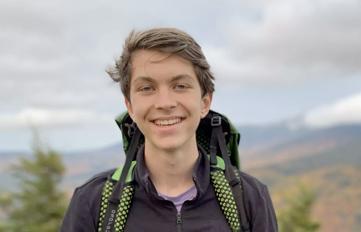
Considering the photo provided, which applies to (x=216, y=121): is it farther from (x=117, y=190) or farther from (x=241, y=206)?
(x=117, y=190)

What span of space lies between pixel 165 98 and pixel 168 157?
36 centimetres

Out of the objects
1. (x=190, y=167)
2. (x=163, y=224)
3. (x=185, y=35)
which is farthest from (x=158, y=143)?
(x=185, y=35)

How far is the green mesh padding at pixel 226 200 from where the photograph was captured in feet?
8.33

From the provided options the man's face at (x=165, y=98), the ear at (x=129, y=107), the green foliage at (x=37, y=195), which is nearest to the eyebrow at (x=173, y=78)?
the man's face at (x=165, y=98)

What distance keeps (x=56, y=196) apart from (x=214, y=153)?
16.8 metres

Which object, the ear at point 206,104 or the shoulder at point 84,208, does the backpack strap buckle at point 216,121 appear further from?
the shoulder at point 84,208

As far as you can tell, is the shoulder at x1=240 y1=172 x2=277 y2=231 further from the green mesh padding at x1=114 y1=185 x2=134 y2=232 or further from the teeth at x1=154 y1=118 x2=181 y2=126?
the green mesh padding at x1=114 y1=185 x2=134 y2=232

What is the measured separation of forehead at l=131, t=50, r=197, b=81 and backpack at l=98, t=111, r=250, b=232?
1.36 ft

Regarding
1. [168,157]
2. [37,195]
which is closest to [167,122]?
[168,157]

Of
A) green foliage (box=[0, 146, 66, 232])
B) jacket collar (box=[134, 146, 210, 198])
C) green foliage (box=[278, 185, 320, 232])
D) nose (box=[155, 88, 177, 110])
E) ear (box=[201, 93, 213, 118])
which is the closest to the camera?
nose (box=[155, 88, 177, 110])

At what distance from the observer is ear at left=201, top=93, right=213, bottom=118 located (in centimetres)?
274

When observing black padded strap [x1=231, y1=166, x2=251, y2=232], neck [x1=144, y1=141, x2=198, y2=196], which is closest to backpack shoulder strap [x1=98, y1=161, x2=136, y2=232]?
neck [x1=144, y1=141, x2=198, y2=196]

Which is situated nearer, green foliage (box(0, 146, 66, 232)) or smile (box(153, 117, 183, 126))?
smile (box(153, 117, 183, 126))

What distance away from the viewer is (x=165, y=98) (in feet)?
8.20
